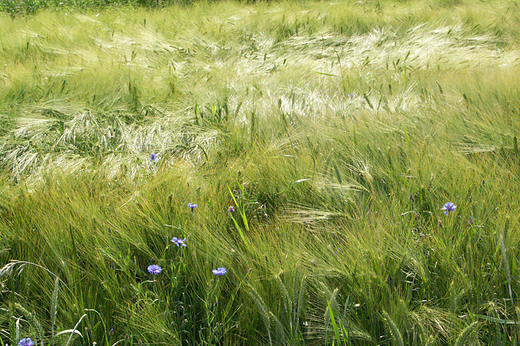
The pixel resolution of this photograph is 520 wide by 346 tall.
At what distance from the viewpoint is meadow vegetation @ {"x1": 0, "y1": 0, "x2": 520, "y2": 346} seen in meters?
0.97

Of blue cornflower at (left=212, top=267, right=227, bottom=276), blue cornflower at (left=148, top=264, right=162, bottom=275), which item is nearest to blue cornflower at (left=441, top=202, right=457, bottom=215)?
blue cornflower at (left=212, top=267, right=227, bottom=276)

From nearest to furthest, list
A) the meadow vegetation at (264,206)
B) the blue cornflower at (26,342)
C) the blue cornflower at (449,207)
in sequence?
the blue cornflower at (26,342) → the meadow vegetation at (264,206) → the blue cornflower at (449,207)

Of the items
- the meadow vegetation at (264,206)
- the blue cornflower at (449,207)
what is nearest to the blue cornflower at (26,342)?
the meadow vegetation at (264,206)

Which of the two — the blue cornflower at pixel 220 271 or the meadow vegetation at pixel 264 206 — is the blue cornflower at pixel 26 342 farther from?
the blue cornflower at pixel 220 271

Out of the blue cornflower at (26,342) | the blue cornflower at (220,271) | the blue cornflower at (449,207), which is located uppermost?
the blue cornflower at (449,207)

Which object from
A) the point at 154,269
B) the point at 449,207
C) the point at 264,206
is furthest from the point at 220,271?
the point at 449,207

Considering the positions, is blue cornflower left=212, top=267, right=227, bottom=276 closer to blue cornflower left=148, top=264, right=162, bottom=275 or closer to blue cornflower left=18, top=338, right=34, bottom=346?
blue cornflower left=148, top=264, right=162, bottom=275

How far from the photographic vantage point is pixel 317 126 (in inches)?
73.3

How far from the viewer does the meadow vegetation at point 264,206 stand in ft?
3.19

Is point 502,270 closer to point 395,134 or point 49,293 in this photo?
point 395,134

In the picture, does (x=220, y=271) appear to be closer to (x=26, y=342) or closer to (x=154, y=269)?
(x=154, y=269)

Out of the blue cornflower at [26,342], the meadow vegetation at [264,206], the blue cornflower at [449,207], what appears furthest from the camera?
the blue cornflower at [449,207]

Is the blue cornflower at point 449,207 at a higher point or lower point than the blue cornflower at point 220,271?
higher

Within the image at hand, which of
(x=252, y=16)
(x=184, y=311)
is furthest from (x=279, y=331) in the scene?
(x=252, y=16)
